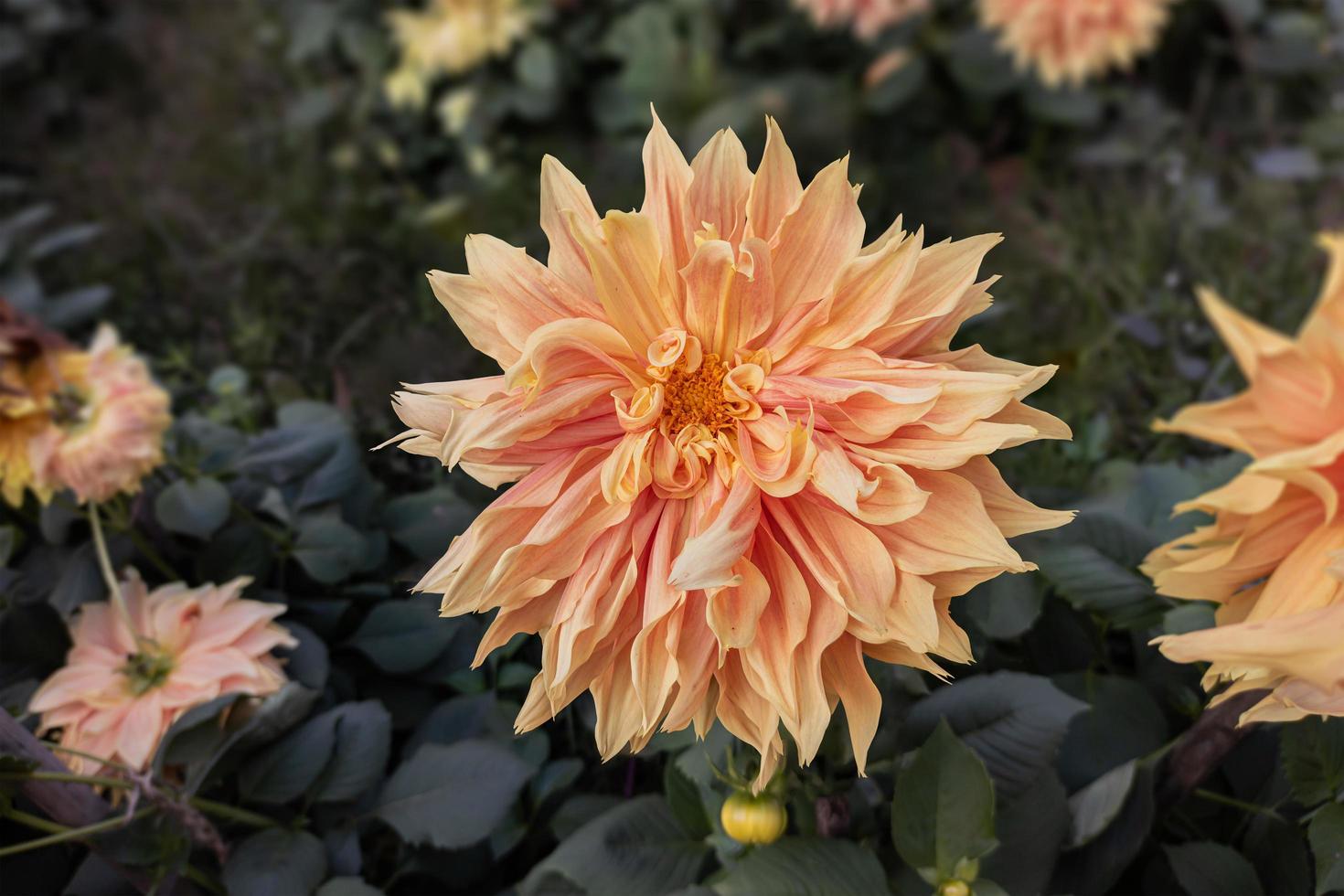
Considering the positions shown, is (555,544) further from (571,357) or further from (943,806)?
(943,806)

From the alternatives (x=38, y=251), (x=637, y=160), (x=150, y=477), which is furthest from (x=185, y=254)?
(x=150, y=477)

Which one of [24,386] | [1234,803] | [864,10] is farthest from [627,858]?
[864,10]

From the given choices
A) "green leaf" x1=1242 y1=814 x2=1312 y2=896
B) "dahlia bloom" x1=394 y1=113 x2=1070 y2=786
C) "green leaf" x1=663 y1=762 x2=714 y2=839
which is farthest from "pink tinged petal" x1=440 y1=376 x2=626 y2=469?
Answer: "green leaf" x1=1242 y1=814 x2=1312 y2=896

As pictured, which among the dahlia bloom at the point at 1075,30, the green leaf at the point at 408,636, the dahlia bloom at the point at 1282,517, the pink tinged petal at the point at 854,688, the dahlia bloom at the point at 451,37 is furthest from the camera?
the dahlia bloom at the point at 451,37

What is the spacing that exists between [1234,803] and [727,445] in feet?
1.79

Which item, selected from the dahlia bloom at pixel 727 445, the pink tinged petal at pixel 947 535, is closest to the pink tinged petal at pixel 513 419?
the dahlia bloom at pixel 727 445

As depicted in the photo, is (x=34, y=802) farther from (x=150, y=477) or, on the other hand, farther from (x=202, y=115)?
(x=202, y=115)

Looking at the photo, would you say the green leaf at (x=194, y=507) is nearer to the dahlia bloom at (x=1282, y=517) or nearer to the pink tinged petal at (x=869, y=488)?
the pink tinged petal at (x=869, y=488)

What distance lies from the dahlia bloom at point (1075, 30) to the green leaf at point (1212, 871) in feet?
5.86

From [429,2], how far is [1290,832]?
2.58m

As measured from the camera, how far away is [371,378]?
1.31m

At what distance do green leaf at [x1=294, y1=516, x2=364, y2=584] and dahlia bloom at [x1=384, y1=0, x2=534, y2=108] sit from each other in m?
1.75

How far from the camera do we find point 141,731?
0.91 meters

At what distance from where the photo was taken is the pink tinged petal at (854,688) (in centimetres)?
67
